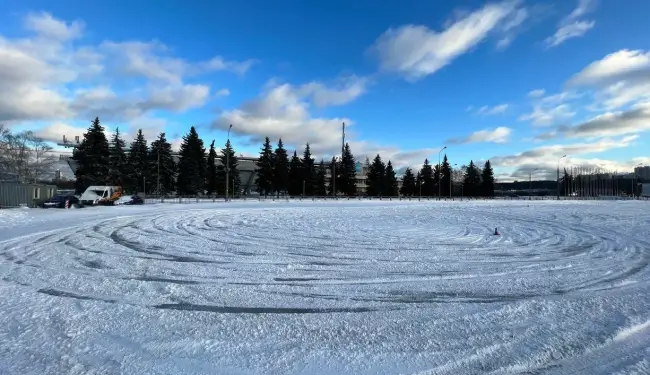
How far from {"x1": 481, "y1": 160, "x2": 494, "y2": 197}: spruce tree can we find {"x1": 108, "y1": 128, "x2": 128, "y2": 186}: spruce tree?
9577 cm

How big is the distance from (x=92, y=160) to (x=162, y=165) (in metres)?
12.6

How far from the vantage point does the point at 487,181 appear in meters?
120

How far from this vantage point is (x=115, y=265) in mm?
9211

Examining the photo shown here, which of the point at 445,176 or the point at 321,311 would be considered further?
the point at 445,176

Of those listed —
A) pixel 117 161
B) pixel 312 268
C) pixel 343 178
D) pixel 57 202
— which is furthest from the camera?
pixel 343 178

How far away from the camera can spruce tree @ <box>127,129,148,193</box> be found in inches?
2879

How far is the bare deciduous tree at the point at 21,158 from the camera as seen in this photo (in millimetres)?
63350

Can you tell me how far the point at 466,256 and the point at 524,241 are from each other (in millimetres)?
4983

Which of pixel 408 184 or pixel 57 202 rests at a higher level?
pixel 408 184

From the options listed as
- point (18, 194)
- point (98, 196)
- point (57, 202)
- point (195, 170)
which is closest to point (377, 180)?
point (195, 170)

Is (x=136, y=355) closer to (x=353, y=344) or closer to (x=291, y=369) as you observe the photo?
(x=291, y=369)

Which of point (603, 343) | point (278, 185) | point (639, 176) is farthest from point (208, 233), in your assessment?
point (639, 176)

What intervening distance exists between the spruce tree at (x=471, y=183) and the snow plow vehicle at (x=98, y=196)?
102m

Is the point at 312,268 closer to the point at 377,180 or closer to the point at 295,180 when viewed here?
the point at 295,180
